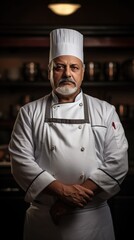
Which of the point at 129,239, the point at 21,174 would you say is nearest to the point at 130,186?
the point at 129,239

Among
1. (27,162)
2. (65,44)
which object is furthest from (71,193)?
(65,44)

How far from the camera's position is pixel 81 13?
3.79m

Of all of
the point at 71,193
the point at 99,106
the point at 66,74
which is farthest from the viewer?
the point at 99,106

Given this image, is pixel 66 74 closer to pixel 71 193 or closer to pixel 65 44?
pixel 65 44

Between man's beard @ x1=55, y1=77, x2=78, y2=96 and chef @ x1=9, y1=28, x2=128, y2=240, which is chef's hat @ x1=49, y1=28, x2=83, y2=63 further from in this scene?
man's beard @ x1=55, y1=77, x2=78, y2=96

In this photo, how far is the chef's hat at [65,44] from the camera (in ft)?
6.14

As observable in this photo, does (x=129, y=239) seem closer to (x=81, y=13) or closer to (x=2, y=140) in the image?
(x=2, y=140)

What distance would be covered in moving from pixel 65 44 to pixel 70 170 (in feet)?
1.97

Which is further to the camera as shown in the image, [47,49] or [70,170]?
[47,49]

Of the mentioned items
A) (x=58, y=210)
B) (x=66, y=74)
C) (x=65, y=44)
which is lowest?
(x=58, y=210)

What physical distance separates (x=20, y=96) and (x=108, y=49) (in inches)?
38.8

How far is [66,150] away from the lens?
5.87ft

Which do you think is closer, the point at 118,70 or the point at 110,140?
the point at 110,140

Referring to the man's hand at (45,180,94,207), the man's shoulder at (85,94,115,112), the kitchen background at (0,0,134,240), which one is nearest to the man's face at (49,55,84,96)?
the man's shoulder at (85,94,115,112)
